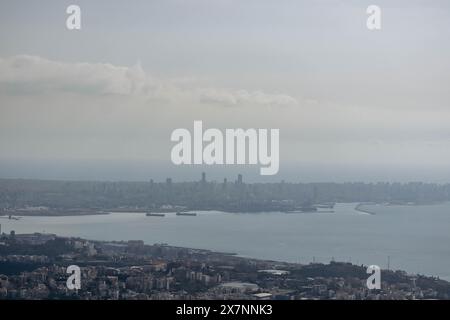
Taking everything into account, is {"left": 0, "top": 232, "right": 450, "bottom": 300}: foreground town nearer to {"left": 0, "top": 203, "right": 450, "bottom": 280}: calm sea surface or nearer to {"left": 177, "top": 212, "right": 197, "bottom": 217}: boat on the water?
{"left": 0, "top": 203, "right": 450, "bottom": 280}: calm sea surface

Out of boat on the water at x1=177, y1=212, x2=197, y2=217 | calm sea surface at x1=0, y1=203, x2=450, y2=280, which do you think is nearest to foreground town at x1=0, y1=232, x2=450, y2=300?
calm sea surface at x1=0, y1=203, x2=450, y2=280

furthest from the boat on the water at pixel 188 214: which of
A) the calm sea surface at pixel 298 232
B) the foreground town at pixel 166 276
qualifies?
the foreground town at pixel 166 276

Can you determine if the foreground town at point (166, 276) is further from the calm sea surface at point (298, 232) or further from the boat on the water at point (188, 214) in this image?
the boat on the water at point (188, 214)

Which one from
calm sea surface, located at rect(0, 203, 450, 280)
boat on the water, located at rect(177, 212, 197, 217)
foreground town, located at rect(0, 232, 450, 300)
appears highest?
boat on the water, located at rect(177, 212, 197, 217)

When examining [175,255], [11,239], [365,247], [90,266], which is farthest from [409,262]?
[11,239]

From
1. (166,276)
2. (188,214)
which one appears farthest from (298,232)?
(166,276)

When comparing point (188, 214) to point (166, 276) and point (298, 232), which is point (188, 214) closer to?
point (166, 276)

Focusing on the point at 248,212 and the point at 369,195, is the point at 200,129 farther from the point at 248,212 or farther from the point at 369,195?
the point at 369,195
